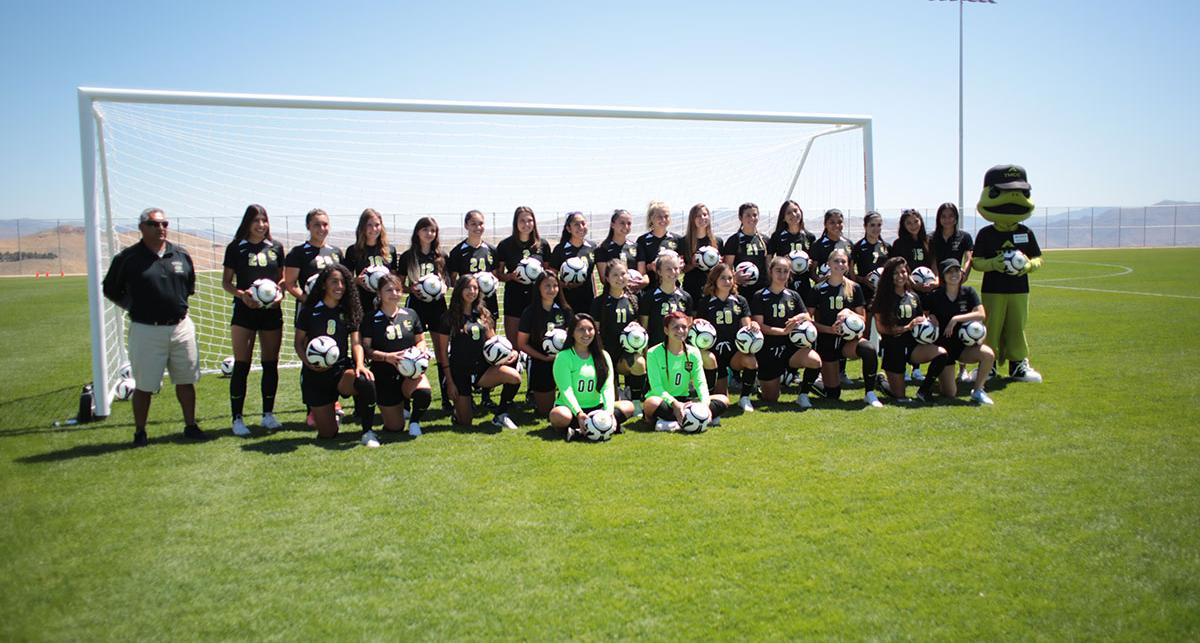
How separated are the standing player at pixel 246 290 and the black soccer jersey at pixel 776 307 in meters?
4.20

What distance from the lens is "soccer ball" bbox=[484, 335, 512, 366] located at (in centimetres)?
630

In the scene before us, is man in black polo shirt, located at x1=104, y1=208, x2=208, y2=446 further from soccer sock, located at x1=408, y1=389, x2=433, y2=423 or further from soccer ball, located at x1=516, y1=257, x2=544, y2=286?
soccer ball, located at x1=516, y1=257, x2=544, y2=286

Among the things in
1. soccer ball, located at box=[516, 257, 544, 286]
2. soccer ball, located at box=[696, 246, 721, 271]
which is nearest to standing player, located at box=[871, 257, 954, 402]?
soccer ball, located at box=[696, 246, 721, 271]

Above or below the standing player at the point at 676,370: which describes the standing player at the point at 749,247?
above

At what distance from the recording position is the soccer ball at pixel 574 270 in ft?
22.5

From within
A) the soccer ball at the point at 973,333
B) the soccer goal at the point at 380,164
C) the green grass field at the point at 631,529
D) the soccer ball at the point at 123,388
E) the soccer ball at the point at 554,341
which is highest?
the soccer goal at the point at 380,164

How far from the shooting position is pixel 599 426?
579 centimetres

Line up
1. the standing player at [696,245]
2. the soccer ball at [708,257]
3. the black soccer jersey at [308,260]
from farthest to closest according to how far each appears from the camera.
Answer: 1. the standing player at [696,245]
2. the soccer ball at [708,257]
3. the black soccer jersey at [308,260]

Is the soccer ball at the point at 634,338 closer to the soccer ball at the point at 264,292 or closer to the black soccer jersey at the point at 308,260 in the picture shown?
the black soccer jersey at the point at 308,260

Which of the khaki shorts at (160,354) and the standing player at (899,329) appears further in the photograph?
the standing player at (899,329)

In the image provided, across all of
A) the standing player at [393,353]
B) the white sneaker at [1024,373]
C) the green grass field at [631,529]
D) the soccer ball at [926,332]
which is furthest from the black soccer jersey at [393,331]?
the white sneaker at [1024,373]

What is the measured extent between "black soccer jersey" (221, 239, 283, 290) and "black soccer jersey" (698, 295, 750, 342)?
3784 mm

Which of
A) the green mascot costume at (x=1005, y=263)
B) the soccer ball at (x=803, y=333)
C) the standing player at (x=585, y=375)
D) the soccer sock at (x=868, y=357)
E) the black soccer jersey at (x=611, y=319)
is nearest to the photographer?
the standing player at (x=585, y=375)

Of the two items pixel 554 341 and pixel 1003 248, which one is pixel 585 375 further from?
pixel 1003 248
